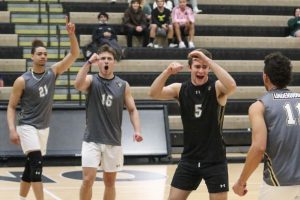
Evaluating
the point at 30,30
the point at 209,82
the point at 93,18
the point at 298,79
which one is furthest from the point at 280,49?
the point at 209,82

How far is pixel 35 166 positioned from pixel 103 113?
108cm

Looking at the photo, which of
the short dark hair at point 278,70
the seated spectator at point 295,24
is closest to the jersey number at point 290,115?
the short dark hair at point 278,70

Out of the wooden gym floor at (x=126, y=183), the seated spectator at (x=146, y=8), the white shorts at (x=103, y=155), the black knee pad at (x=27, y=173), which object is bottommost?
the wooden gym floor at (x=126, y=183)

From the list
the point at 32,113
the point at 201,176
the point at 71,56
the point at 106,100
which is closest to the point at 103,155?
the point at 106,100

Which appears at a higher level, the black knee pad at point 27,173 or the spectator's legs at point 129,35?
the spectator's legs at point 129,35

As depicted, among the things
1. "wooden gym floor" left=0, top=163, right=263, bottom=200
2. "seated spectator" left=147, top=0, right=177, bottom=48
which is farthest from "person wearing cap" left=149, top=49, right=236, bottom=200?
"seated spectator" left=147, top=0, right=177, bottom=48

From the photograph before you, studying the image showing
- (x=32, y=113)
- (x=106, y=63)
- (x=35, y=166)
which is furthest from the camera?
(x=32, y=113)

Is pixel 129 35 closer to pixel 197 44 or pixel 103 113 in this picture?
pixel 197 44

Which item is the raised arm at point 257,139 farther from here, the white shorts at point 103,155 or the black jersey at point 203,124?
the white shorts at point 103,155

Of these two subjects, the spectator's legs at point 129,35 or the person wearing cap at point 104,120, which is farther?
the spectator's legs at point 129,35

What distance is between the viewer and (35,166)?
24.9ft

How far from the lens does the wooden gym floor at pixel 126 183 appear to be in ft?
30.2

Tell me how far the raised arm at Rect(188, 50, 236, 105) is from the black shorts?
23.8 inches

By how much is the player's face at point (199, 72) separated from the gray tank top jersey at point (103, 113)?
56.0 inches
